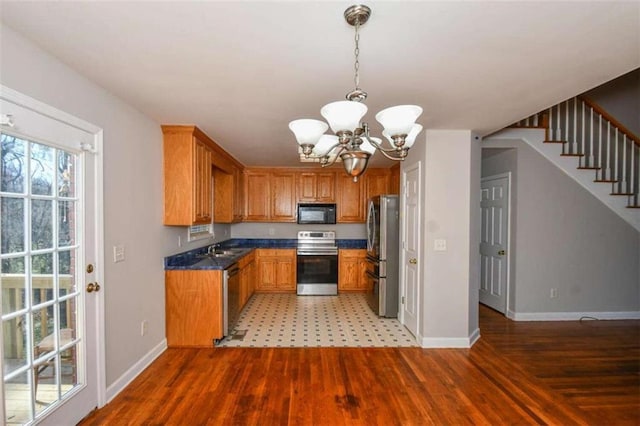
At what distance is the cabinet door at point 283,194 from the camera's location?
18.2ft

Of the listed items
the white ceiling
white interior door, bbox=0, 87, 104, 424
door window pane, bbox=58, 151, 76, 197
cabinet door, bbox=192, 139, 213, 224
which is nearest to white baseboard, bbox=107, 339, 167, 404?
white interior door, bbox=0, 87, 104, 424

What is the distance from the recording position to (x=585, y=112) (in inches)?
159

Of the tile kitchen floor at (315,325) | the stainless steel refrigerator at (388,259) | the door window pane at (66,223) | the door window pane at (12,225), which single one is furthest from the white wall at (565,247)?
the door window pane at (12,225)

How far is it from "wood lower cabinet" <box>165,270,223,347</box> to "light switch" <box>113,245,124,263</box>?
0.80 meters

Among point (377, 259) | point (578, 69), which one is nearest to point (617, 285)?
point (377, 259)

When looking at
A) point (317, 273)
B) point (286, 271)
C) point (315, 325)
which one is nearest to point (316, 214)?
point (317, 273)

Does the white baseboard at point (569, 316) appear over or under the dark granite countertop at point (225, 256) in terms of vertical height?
under

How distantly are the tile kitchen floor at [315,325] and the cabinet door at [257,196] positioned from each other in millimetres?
1506

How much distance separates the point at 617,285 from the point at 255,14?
548cm

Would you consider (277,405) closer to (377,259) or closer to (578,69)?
(377,259)

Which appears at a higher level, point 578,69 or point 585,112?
point 585,112

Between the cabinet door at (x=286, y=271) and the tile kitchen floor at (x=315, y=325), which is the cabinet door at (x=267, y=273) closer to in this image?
the cabinet door at (x=286, y=271)

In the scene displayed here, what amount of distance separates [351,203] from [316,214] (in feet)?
2.28

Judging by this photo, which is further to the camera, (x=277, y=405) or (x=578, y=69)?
(x=277, y=405)
